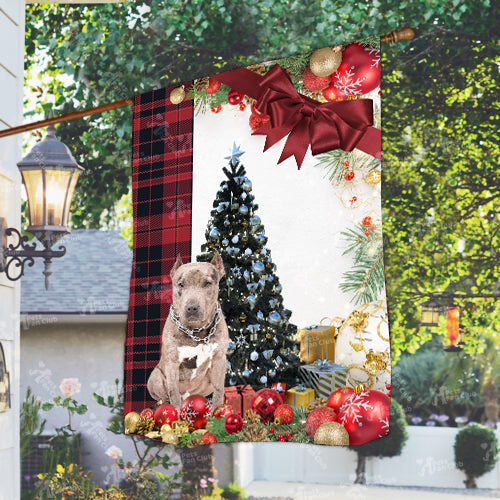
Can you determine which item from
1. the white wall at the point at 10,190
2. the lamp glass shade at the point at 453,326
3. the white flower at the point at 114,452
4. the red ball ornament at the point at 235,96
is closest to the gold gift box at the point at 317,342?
the red ball ornament at the point at 235,96

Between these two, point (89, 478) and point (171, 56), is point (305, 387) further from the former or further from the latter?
point (171, 56)

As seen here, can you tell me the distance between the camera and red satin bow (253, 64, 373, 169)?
224 cm

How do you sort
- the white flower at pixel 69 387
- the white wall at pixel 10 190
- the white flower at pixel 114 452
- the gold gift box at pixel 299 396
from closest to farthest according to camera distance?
the gold gift box at pixel 299 396, the white wall at pixel 10 190, the white flower at pixel 114 452, the white flower at pixel 69 387

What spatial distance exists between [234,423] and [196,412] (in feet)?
0.55

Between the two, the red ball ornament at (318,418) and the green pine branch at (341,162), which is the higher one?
the green pine branch at (341,162)

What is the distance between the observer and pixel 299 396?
94.1 inches

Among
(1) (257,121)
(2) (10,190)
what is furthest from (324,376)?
(2) (10,190)

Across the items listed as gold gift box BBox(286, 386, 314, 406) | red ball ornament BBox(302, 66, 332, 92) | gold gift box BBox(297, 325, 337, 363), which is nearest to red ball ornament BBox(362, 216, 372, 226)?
gold gift box BBox(297, 325, 337, 363)

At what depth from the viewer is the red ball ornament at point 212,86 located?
103 inches

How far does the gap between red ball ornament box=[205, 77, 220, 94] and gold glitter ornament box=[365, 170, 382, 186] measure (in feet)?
2.37

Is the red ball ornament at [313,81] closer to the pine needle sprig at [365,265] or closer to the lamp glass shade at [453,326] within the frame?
the pine needle sprig at [365,265]

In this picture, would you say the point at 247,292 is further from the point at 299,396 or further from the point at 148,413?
the point at 148,413

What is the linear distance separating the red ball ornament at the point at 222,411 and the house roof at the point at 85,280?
5.69 feet

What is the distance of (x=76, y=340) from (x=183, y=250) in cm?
165
